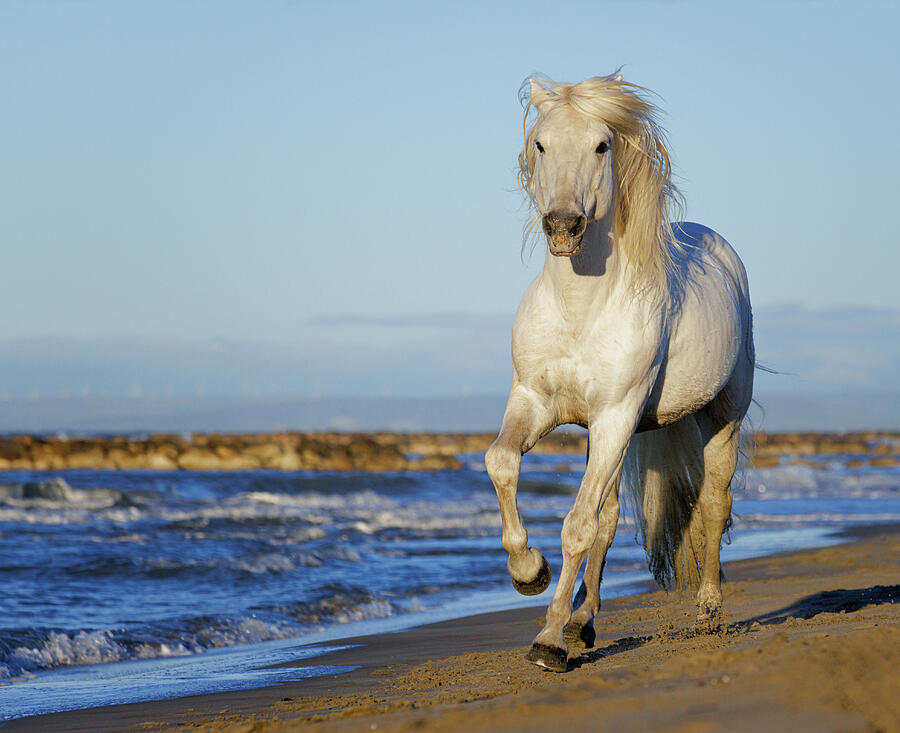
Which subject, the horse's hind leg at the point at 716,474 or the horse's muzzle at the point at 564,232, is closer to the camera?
the horse's muzzle at the point at 564,232

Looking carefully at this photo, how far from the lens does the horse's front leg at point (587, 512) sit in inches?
151

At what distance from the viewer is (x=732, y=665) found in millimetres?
2676

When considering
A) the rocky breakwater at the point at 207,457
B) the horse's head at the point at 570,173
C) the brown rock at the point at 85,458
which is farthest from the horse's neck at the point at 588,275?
the brown rock at the point at 85,458

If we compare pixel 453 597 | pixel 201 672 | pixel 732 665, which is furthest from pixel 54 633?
pixel 732 665

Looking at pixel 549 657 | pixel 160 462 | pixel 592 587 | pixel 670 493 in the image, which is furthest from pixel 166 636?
pixel 160 462

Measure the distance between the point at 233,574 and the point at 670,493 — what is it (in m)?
4.48

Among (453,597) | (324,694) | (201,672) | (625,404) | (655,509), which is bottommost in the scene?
(453,597)

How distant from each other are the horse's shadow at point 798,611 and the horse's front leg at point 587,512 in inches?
7.0

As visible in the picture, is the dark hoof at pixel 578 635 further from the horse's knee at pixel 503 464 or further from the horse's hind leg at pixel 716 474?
the horse's hind leg at pixel 716 474

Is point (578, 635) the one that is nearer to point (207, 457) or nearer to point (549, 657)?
point (549, 657)

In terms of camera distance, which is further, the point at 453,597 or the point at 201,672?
the point at 453,597

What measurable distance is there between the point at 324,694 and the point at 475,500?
16167 millimetres

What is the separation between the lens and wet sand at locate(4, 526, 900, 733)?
2.30m

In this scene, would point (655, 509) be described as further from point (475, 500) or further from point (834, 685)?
point (475, 500)
